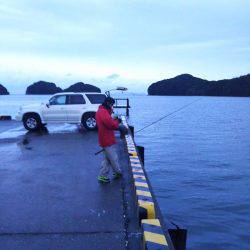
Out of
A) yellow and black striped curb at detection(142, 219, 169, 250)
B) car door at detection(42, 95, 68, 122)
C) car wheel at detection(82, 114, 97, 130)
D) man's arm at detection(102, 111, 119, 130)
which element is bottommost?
yellow and black striped curb at detection(142, 219, 169, 250)

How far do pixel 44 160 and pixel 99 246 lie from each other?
6926mm

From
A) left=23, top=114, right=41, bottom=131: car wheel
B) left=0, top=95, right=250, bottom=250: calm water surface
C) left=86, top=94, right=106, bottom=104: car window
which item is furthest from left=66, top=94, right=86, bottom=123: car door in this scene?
left=0, top=95, right=250, bottom=250: calm water surface

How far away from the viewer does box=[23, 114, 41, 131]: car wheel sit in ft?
69.9

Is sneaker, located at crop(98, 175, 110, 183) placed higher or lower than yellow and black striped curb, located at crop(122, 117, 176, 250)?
lower

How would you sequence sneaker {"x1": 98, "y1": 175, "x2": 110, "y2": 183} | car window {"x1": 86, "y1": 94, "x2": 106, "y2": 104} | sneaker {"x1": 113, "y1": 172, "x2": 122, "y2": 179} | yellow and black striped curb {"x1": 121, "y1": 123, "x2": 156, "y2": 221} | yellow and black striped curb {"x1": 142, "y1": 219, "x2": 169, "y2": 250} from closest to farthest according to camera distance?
1. yellow and black striped curb {"x1": 142, "y1": 219, "x2": 169, "y2": 250}
2. yellow and black striped curb {"x1": 121, "y1": 123, "x2": 156, "y2": 221}
3. sneaker {"x1": 98, "y1": 175, "x2": 110, "y2": 183}
4. sneaker {"x1": 113, "y1": 172, "x2": 122, "y2": 179}
5. car window {"x1": 86, "y1": 94, "x2": 106, "y2": 104}

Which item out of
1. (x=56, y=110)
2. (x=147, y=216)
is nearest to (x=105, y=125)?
(x=147, y=216)

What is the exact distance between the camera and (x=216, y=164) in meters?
21.6

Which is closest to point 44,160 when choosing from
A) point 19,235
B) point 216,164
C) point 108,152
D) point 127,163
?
point 127,163

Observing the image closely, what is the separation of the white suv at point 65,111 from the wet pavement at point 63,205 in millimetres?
7709

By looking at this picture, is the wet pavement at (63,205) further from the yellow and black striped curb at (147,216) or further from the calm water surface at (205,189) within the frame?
the calm water surface at (205,189)

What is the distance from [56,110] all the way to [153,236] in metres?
16.3

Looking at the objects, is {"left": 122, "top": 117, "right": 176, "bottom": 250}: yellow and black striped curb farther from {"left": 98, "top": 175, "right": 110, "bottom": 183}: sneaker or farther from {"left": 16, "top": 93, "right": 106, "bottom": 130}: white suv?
{"left": 16, "top": 93, "right": 106, "bottom": 130}: white suv

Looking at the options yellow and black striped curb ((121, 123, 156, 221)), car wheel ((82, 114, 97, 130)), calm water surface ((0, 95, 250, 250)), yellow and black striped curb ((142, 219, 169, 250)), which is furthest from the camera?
car wheel ((82, 114, 97, 130))

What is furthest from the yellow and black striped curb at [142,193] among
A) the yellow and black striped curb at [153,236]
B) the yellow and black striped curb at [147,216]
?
the yellow and black striped curb at [153,236]
